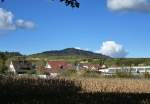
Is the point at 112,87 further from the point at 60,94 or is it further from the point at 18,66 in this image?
the point at 18,66

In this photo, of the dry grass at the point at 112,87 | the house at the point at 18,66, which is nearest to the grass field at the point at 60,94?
the dry grass at the point at 112,87

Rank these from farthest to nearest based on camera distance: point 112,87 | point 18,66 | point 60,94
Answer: point 18,66 → point 112,87 → point 60,94

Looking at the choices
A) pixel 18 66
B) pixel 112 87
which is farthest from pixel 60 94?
pixel 18 66

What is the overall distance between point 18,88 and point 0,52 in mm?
76895

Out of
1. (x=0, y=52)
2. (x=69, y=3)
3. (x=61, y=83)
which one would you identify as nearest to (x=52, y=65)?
(x=0, y=52)

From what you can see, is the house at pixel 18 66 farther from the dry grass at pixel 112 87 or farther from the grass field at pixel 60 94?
the grass field at pixel 60 94

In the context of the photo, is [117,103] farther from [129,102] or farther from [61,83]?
[61,83]

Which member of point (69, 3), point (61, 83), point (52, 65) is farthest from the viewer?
point (52, 65)

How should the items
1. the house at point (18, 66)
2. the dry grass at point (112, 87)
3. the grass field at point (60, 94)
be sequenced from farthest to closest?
the house at point (18, 66)
the dry grass at point (112, 87)
the grass field at point (60, 94)

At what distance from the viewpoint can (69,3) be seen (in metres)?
16.6

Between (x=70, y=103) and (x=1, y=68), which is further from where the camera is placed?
(x=1, y=68)

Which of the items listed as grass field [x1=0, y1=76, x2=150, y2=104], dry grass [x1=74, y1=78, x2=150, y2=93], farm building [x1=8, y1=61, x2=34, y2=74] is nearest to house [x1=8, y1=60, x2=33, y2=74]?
farm building [x1=8, y1=61, x2=34, y2=74]

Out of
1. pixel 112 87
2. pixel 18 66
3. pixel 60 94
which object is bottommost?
pixel 60 94

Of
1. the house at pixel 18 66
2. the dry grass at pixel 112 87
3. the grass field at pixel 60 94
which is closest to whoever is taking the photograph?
the grass field at pixel 60 94
